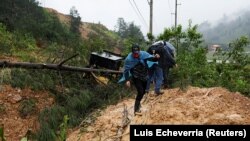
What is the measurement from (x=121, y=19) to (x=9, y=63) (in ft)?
187

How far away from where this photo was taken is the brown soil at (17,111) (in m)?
10.5

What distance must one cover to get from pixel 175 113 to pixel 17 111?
5308mm

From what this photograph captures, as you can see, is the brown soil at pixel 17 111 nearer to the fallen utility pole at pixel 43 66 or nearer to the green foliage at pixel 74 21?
the fallen utility pole at pixel 43 66

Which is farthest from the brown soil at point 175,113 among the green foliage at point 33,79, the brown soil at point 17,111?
the green foliage at point 33,79

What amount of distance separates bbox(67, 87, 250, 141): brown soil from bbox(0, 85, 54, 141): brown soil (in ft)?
6.16

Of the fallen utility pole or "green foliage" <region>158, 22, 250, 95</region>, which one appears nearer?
the fallen utility pole

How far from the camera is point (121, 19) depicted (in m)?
67.8

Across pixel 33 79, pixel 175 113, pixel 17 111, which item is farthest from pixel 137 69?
pixel 33 79

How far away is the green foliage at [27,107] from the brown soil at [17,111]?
0.25ft

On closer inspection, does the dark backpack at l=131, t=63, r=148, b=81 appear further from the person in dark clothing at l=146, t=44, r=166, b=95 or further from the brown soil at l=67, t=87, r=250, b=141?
the person in dark clothing at l=146, t=44, r=166, b=95

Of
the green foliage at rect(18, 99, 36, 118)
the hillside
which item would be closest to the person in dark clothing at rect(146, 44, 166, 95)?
the hillside

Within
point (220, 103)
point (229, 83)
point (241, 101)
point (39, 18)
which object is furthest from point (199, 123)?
point (39, 18)

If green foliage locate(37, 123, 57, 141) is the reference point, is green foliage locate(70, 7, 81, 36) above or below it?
above

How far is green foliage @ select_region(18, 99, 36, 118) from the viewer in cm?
1144
